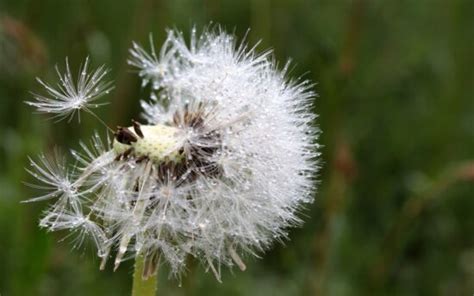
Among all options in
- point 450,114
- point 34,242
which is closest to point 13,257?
point 34,242

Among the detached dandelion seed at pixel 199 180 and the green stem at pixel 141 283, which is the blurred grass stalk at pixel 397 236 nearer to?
the detached dandelion seed at pixel 199 180

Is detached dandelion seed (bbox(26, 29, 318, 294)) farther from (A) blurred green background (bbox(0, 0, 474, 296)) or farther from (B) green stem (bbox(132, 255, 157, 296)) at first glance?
(A) blurred green background (bbox(0, 0, 474, 296))

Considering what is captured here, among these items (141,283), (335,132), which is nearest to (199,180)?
(141,283)

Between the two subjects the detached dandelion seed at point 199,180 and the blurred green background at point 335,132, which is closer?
the detached dandelion seed at point 199,180

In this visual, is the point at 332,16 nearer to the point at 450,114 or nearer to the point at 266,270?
the point at 450,114

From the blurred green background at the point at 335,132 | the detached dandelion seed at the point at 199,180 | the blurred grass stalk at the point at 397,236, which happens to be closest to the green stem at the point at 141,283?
the detached dandelion seed at the point at 199,180

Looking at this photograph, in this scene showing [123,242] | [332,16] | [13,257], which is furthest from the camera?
[332,16]
